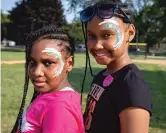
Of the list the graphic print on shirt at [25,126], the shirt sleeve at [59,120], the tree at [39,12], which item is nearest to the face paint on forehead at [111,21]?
the shirt sleeve at [59,120]

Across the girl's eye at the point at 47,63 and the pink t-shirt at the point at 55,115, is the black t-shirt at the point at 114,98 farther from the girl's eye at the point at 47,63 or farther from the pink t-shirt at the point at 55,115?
the girl's eye at the point at 47,63

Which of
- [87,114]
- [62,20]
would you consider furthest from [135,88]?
[62,20]

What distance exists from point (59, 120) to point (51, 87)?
29 cm

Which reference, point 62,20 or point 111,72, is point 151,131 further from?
point 62,20

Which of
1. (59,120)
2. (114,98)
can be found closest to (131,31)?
(114,98)

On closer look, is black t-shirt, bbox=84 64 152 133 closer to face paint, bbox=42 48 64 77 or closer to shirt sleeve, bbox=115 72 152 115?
shirt sleeve, bbox=115 72 152 115

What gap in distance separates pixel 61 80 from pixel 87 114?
0.87 ft

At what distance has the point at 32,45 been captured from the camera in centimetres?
210

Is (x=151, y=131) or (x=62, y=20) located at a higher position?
(x=62, y=20)

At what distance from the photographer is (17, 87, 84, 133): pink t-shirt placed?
1798 mm

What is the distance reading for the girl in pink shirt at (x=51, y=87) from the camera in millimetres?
1824

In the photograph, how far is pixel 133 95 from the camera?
1.70 metres

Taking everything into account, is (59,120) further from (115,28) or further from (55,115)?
(115,28)

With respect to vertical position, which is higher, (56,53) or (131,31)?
(131,31)
